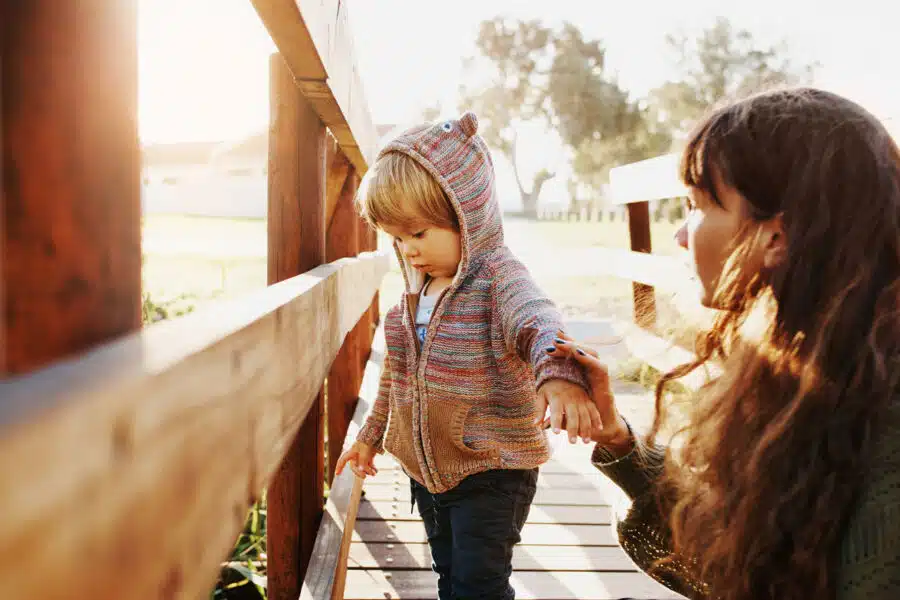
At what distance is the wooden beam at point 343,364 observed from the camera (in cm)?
367

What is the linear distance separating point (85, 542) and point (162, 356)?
0.15 meters

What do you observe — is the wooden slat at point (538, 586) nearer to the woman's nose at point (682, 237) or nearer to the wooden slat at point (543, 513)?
the wooden slat at point (543, 513)

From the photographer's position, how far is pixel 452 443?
2104 mm

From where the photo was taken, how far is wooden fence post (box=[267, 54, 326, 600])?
1947 millimetres

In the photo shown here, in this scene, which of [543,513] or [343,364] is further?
[343,364]

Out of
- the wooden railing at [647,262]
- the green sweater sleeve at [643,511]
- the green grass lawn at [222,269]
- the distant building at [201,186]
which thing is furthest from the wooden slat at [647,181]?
the distant building at [201,186]

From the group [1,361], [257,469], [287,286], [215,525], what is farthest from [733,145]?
[1,361]

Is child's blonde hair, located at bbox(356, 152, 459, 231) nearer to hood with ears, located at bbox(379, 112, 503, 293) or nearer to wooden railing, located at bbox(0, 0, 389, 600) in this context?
hood with ears, located at bbox(379, 112, 503, 293)

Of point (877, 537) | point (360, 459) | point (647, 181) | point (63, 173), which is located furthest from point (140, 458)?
point (647, 181)

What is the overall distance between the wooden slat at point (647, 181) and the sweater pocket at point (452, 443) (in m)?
1.65

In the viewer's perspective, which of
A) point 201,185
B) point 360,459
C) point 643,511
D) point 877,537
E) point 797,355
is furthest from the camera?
point 201,185

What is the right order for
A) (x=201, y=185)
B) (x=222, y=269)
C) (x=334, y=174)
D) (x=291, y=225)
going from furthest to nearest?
1. (x=201, y=185)
2. (x=222, y=269)
3. (x=334, y=174)
4. (x=291, y=225)

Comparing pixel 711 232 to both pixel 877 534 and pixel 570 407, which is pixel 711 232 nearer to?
pixel 570 407

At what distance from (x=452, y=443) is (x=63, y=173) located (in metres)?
1.66
